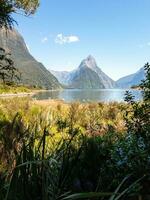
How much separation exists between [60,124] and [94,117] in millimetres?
2797

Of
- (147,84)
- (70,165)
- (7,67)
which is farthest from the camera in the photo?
(7,67)

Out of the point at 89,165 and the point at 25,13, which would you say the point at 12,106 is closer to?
the point at 25,13

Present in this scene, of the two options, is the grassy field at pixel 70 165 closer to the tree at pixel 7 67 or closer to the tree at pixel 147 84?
the tree at pixel 147 84

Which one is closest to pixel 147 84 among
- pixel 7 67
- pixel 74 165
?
pixel 74 165

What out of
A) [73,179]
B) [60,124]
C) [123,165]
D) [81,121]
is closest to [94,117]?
[81,121]

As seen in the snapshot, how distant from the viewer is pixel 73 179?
10.2 ft

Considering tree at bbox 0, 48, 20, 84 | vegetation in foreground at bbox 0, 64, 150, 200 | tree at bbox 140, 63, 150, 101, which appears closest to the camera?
vegetation in foreground at bbox 0, 64, 150, 200

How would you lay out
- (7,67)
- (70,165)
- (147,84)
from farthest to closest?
1. (7,67)
2. (147,84)
3. (70,165)

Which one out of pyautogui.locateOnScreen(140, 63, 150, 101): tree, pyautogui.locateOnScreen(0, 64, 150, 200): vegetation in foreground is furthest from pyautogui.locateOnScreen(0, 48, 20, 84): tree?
pyautogui.locateOnScreen(140, 63, 150, 101): tree

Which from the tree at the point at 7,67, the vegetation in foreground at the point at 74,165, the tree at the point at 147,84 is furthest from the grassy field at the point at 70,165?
the tree at the point at 7,67

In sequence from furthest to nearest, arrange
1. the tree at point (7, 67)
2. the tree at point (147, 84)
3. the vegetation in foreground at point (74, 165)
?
the tree at point (7, 67)
the tree at point (147, 84)
the vegetation in foreground at point (74, 165)

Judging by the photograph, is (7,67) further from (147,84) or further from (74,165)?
(74,165)

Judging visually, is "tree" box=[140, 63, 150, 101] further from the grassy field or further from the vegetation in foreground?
the grassy field

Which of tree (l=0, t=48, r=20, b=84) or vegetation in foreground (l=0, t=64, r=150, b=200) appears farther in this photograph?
tree (l=0, t=48, r=20, b=84)
